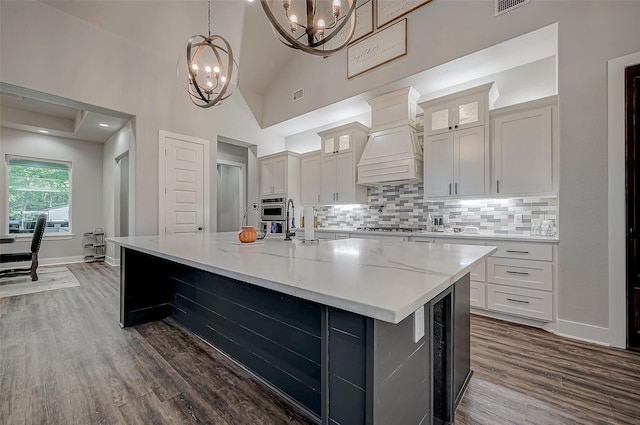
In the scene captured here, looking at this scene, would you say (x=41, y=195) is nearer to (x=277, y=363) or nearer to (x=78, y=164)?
(x=78, y=164)

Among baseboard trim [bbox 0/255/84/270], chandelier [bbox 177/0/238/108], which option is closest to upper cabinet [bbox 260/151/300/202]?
chandelier [bbox 177/0/238/108]

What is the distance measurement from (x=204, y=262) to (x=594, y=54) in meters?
3.62

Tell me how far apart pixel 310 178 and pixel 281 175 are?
0.62 metres

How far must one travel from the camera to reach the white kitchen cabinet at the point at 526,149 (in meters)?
2.78

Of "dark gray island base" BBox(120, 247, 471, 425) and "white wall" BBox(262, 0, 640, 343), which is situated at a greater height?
"white wall" BBox(262, 0, 640, 343)

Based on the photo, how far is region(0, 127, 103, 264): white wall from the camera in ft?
18.5

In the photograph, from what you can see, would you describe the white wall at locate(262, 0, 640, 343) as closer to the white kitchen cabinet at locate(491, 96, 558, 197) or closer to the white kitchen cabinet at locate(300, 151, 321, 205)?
the white kitchen cabinet at locate(491, 96, 558, 197)

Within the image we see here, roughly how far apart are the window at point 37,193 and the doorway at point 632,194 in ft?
30.5

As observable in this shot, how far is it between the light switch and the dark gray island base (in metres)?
0.02

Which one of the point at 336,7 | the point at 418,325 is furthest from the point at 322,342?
the point at 336,7

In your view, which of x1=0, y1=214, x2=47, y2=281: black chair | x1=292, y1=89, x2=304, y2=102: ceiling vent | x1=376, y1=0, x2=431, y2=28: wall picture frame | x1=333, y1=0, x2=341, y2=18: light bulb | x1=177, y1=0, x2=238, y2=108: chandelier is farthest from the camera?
x1=292, y1=89, x2=304, y2=102: ceiling vent

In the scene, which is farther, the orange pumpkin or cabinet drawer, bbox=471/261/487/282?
cabinet drawer, bbox=471/261/487/282

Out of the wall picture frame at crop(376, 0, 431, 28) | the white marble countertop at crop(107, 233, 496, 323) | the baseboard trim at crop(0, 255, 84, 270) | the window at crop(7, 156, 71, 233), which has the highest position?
the wall picture frame at crop(376, 0, 431, 28)

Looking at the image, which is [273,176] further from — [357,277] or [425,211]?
[357,277]
